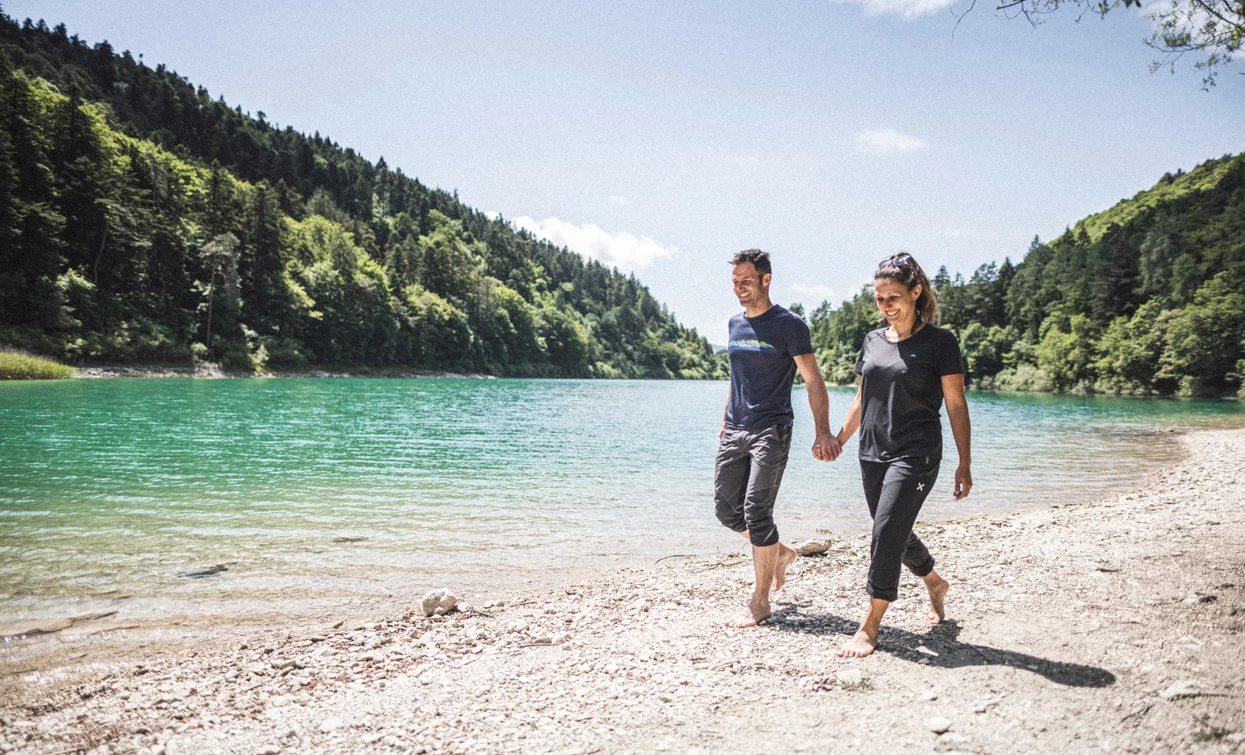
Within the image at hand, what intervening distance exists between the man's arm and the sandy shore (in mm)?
1472

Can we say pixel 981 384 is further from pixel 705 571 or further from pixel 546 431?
pixel 705 571

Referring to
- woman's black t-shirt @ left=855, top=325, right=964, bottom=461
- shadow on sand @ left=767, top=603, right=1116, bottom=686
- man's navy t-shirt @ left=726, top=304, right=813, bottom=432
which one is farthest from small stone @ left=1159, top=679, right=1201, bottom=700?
man's navy t-shirt @ left=726, top=304, right=813, bottom=432

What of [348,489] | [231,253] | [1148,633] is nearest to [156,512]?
[348,489]

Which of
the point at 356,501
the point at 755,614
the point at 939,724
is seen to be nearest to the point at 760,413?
the point at 755,614

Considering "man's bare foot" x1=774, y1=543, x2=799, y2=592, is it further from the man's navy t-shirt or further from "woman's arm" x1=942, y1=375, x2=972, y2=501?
"woman's arm" x1=942, y1=375, x2=972, y2=501

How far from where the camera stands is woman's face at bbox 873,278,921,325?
434cm

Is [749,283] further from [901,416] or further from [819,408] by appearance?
[901,416]

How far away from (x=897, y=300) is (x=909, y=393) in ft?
2.18

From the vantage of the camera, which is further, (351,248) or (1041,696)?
(351,248)

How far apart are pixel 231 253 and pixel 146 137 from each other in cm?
6887

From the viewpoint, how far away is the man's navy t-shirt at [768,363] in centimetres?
498

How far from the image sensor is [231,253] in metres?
77.5

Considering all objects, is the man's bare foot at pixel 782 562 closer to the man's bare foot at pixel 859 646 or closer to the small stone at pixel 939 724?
the man's bare foot at pixel 859 646

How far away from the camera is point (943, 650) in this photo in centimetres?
442
